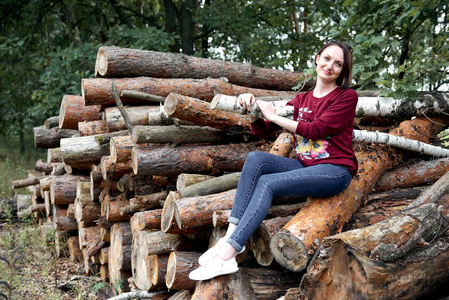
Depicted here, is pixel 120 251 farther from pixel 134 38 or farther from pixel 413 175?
pixel 134 38

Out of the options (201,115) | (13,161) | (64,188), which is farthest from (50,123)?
(13,161)

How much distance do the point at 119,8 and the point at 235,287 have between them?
10.2 m

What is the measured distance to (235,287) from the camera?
2834 millimetres

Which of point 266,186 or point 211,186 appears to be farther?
point 211,186

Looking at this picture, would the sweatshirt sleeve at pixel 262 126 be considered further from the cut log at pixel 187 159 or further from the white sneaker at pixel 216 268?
the white sneaker at pixel 216 268

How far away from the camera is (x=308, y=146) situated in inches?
129

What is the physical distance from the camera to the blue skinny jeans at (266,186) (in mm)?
2826

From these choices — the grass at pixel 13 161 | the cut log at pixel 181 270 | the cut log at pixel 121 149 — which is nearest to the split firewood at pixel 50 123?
the grass at pixel 13 161

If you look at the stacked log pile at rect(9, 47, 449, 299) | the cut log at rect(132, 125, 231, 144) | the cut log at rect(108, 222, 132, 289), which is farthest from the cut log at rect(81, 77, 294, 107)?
the cut log at rect(108, 222, 132, 289)

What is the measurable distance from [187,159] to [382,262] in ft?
7.43

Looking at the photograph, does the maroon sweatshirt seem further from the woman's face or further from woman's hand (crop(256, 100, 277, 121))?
woman's hand (crop(256, 100, 277, 121))

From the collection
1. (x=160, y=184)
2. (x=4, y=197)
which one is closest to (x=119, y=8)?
(x=4, y=197)

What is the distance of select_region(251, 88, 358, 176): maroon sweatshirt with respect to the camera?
3061 mm

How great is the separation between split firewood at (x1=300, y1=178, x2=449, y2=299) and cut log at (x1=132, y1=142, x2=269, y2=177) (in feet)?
6.36
